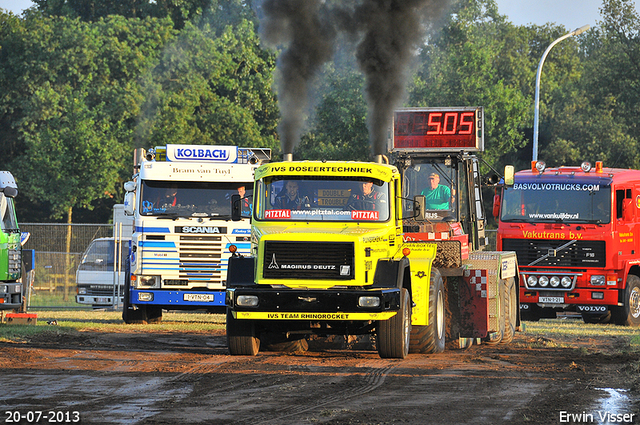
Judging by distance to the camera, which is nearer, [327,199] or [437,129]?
[327,199]

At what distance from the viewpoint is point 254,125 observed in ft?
154

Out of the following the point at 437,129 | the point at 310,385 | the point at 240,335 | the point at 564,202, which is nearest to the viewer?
the point at 310,385

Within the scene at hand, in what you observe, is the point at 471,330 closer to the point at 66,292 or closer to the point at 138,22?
the point at 66,292

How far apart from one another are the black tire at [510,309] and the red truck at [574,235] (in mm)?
3882

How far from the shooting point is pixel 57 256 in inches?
1257

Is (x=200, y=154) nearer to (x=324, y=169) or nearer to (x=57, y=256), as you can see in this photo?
(x=324, y=169)

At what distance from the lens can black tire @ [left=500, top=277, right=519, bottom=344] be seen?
60.0ft

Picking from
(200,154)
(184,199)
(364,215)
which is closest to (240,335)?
(364,215)

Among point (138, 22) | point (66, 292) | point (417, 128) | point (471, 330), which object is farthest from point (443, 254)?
point (138, 22)

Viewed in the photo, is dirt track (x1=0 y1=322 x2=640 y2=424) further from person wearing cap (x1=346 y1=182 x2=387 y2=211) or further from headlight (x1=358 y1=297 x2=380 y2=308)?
person wearing cap (x1=346 y1=182 x2=387 y2=211)

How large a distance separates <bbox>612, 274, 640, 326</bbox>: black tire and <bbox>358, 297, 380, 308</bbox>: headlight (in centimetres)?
1209

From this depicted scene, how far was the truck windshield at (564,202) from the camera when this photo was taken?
76.0ft

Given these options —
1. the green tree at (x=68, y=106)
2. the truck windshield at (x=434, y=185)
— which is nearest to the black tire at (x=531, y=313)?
the truck windshield at (x=434, y=185)

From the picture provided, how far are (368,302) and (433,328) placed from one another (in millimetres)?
2051
